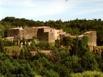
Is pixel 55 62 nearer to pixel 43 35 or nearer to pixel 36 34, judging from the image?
pixel 43 35

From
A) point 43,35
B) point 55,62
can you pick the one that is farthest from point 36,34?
point 55,62

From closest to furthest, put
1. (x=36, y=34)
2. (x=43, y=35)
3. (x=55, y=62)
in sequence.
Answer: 1. (x=55, y=62)
2. (x=43, y=35)
3. (x=36, y=34)

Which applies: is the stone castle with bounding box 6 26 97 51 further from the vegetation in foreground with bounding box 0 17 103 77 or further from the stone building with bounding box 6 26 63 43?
the vegetation in foreground with bounding box 0 17 103 77

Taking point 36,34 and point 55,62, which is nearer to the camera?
point 55,62

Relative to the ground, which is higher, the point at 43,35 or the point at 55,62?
the point at 43,35

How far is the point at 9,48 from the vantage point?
3309 cm

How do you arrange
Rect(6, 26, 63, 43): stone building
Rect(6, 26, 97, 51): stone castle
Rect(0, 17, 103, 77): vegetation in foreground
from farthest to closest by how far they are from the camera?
1. Rect(6, 26, 63, 43): stone building
2. Rect(6, 26, 97, 51): stone castle
3. Rect(0, 17, 103, 77): vegetation in foreground

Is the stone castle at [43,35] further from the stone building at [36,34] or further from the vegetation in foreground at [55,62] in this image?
the vegetation in foreground at [55,62]

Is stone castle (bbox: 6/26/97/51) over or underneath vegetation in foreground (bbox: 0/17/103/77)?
over

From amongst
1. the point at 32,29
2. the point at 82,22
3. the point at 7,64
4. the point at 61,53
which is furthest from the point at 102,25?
the point at 7,64

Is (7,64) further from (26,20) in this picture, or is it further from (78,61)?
(26,20)

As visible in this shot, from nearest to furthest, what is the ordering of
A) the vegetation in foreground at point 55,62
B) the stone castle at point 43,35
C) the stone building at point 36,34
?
the vegetation in foreground at point 55,62 → the stone castle at point 43,35 → the stone building at point 36,34

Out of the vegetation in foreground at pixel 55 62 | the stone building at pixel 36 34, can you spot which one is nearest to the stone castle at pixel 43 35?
the stone building at pixel 36 34

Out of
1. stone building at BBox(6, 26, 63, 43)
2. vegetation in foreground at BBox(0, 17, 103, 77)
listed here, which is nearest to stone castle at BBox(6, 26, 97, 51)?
stone building at BBox(6, 26, 63, 43)
